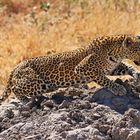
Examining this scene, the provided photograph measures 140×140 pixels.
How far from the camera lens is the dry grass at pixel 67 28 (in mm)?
14258

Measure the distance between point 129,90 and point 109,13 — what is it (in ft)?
22.2

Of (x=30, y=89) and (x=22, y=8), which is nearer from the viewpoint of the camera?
(x=30, y=89)

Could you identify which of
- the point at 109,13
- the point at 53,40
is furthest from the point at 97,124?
the point at 109,13

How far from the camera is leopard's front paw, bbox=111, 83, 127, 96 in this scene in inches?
360

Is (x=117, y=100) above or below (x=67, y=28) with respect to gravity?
above

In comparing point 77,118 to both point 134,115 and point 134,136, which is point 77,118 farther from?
point 134,136

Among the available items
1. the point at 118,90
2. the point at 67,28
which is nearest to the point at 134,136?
the point at 118,90

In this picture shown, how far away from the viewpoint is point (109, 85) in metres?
9.26

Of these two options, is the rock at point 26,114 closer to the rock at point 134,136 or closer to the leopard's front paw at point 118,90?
the leopard's front paw at point 118,90

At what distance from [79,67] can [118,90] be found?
784 millimetres

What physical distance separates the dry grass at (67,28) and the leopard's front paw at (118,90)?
3.87 meters

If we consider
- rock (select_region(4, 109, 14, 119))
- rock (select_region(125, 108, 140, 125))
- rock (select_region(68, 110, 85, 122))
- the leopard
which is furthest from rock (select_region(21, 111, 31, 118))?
rock (select_region(125, 108, 140, 125))

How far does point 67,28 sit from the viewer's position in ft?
51.8

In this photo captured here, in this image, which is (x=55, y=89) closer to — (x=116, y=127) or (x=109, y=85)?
(x=109, y=85)
